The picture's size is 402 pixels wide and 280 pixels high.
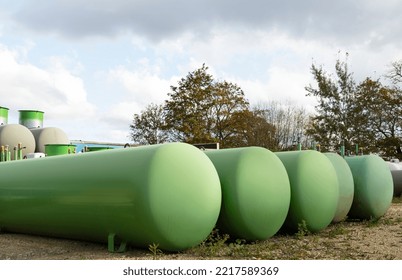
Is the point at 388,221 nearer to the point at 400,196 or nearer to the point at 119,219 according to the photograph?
the point at 119,219

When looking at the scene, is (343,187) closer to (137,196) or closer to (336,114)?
(137,196)

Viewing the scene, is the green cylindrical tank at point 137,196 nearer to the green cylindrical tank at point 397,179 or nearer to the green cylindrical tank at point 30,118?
the green cylindrical tank at point 397,179

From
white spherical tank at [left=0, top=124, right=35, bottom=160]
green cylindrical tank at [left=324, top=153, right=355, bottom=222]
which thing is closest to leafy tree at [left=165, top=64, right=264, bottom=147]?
white spherical tank at [left=0, top=124, right=35, bottom=160]

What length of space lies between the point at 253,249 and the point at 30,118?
14.7 m

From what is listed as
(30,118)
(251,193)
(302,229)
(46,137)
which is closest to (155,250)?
(251,193)

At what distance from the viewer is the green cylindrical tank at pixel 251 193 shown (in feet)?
20.4

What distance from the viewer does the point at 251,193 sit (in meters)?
6.27

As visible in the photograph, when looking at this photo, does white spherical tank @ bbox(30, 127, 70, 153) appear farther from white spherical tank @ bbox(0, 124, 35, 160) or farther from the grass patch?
the grass patch

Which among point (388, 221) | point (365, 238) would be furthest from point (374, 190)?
point (365, 238)

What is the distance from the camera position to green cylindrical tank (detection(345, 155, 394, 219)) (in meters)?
9.62

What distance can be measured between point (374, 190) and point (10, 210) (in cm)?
695

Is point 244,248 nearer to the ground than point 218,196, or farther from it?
nearer to the ground

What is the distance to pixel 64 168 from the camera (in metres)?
6.49

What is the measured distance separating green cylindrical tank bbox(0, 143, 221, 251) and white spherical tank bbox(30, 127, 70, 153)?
10.3 meters
